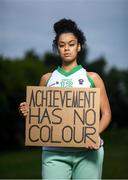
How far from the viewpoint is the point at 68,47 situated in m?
2.65

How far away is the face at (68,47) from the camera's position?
Result: 8.66 ft

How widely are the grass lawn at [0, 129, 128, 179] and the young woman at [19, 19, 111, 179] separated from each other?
308 cm

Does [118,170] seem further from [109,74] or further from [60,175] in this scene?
[60,175]

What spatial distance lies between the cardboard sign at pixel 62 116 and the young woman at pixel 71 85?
0.10 feet

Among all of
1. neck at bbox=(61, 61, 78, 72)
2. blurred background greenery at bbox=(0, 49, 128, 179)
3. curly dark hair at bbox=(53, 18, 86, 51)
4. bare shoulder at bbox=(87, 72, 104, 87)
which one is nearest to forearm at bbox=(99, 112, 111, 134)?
bare shoulder at bbox=(87, 72, 104, 87)

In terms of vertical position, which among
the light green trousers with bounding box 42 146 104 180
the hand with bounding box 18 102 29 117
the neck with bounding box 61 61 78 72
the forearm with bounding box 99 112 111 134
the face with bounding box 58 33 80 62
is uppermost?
the face with bounding box 58 33 80 62

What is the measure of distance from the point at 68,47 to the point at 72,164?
0.51 metres

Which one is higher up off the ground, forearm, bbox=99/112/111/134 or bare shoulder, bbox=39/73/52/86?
bare shoulder, bbox=39/73/52/86

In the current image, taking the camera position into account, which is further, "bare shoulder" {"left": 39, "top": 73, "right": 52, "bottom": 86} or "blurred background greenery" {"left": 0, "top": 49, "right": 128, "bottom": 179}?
"blurred background greenery" {"left": 0, "top": 49, "right": 128, "bottom": 179}

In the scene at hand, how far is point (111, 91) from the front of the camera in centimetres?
666

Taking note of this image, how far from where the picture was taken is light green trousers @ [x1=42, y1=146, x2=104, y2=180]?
256 cm

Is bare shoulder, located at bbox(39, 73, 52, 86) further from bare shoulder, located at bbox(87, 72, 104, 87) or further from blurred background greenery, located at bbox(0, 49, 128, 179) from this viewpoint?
blurred background greenery, located at bbox(0, 49, 128, 179)

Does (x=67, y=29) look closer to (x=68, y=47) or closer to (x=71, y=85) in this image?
(x=68, y=47)

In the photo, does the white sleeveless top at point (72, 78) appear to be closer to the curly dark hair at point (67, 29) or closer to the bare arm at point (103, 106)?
the bare arm at point (103, 106)
